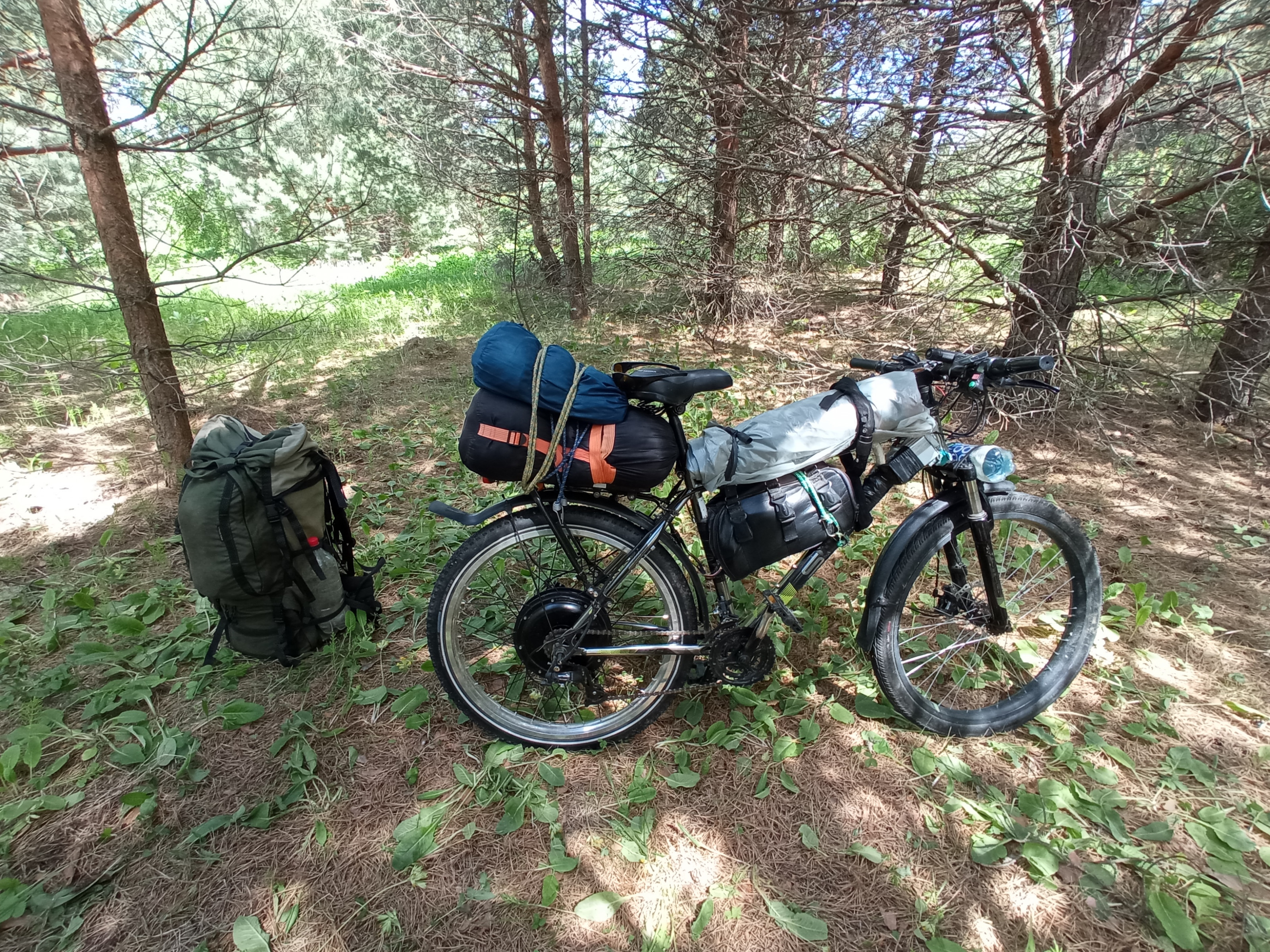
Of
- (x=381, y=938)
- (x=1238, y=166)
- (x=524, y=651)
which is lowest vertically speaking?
(x=381, y=938)

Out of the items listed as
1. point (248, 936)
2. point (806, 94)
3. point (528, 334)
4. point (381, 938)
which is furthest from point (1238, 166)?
point (248, 936)

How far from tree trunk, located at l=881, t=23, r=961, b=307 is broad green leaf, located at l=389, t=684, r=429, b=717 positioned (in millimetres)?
4394

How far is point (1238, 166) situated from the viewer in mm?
3219

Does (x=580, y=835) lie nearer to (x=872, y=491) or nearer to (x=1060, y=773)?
(x=872, y=491)

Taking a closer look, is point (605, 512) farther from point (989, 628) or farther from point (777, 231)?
point (777, 231)

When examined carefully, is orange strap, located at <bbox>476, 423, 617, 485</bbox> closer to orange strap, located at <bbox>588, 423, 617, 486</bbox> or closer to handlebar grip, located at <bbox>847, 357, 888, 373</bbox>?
orange strap, located at <bbox>588, 423, 617, 486</bbox>

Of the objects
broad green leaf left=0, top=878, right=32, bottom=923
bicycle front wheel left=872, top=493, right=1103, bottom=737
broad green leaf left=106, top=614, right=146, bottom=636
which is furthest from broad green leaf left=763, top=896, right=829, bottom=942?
broad green leaf left=106, top=614, right=146, bottom=636

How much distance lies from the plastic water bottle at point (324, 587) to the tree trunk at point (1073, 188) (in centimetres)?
476

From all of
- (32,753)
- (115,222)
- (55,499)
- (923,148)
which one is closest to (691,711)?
(32,753)

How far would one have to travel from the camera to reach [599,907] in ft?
5.00

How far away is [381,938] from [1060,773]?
226 centimetres

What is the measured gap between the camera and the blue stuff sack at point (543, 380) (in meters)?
1.61

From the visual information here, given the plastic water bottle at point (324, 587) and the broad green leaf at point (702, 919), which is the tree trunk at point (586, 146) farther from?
the broad green leaf at point (702, 919)

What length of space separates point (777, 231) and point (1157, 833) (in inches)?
250
